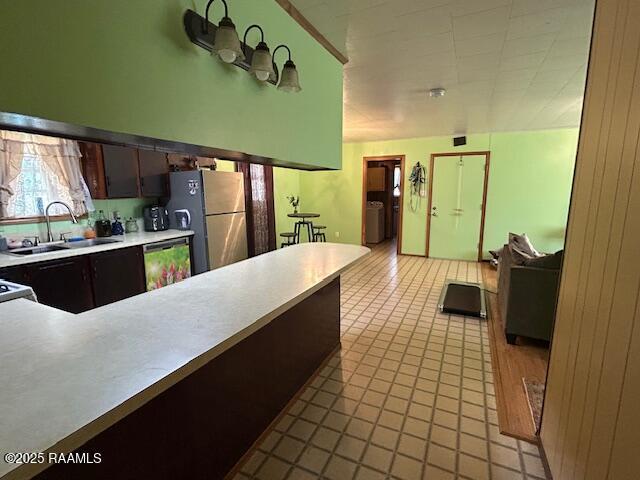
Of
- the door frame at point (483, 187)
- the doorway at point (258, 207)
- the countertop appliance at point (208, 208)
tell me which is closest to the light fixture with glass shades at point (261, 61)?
the countertop appliance at point (208, 208)

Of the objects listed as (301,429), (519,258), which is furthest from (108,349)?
(519,258)

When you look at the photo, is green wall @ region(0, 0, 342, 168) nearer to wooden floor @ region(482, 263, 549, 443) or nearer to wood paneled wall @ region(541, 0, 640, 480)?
wood paneled wall @ region(541, 0, 640, 480)

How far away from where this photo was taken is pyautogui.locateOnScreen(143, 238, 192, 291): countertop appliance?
345 cm

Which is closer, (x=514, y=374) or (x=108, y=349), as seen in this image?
(x=108, y=349)

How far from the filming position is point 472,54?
7.95ft

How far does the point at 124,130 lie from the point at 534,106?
4607 millimetres

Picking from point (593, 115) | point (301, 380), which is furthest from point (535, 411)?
point (593, 115)

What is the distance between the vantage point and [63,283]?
8.92ft

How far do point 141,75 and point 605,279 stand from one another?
5.75ft

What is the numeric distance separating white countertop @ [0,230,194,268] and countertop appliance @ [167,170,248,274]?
22cm

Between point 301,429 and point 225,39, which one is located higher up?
point 225,39

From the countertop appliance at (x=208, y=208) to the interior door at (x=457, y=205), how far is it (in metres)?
3.99

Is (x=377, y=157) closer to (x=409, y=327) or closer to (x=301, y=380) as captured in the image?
(x=409, y=327)

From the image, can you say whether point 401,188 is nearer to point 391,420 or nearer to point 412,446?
point 391,420
